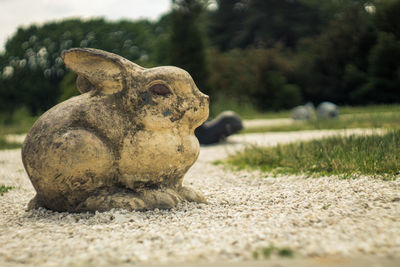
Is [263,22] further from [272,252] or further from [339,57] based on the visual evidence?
[272,252]

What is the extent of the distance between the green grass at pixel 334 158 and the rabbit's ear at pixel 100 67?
2.80 metres

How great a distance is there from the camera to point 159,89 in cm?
336

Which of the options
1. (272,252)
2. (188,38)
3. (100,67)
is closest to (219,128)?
(100,67)

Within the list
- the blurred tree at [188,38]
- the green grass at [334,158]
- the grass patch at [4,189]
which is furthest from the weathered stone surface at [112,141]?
the blurred tree at [188,38]

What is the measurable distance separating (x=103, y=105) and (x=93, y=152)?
455 mm

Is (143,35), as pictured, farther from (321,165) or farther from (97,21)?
(321,165)

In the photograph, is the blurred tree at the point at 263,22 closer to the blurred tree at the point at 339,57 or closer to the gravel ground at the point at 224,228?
the blurred tree at the point at 339,57

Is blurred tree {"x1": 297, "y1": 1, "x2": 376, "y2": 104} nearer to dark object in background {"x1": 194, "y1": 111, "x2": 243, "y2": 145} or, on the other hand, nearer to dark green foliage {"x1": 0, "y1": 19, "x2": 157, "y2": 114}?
dark green foliage {"x1": 0, "y1": 19, "x2": 157, "y2": 114}

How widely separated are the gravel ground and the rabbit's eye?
1088 millimetres

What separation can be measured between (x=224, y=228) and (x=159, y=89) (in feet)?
4.63

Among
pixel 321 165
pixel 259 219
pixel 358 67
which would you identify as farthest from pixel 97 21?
pixel 259 219

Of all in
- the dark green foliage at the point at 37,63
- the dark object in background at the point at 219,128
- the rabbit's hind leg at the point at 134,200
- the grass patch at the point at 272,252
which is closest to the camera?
the grass patch at the point at 272,252

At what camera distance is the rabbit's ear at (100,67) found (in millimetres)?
3279

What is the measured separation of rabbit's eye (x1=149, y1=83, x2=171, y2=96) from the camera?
3355mm
